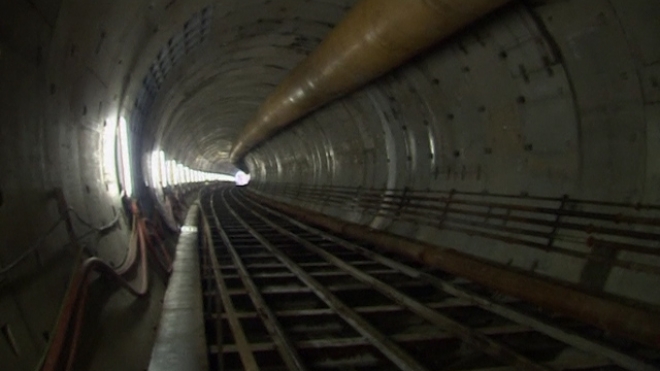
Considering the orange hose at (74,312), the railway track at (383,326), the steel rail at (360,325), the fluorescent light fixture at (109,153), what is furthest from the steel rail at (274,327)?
the fluorescent light fixture at (109,153)

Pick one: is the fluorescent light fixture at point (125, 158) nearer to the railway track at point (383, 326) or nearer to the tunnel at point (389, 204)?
the tunnel at point (389, 204)

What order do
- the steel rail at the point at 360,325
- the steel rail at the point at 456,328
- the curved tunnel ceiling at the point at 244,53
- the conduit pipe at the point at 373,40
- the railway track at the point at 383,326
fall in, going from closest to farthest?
the steel rail at the point at 456,328 < the steel rail at the point at 360,325 < the railway track at the point at 383,326 < the conduit pipe at the point at 373,40 < the curved tunnel ceiling at the point at 244,53

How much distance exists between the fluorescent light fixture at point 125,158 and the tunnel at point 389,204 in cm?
9

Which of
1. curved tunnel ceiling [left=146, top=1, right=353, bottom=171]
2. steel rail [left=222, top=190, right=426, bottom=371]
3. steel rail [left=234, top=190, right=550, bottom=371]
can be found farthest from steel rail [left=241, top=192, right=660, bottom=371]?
curved tunnel ceiling [left=146, top=1, right=353, bottom=171]

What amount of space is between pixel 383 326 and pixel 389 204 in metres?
5.12

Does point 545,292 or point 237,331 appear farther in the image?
point 545,292

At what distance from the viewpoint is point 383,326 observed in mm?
4961

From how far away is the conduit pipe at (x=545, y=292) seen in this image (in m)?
3.75

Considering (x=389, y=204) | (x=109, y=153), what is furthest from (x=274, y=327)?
(x=389, y=204)

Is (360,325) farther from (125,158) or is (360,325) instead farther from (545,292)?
(125,158)

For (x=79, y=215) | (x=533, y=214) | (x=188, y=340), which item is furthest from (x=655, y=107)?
(x=79, y=215)

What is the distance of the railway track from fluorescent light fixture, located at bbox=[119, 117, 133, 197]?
7.22 ft

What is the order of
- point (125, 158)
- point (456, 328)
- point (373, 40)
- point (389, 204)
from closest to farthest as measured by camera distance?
point (456, 328) < point (373, 40) < point (125, 158) < point (389, 204)

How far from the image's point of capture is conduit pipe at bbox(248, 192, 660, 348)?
12.3 feet
